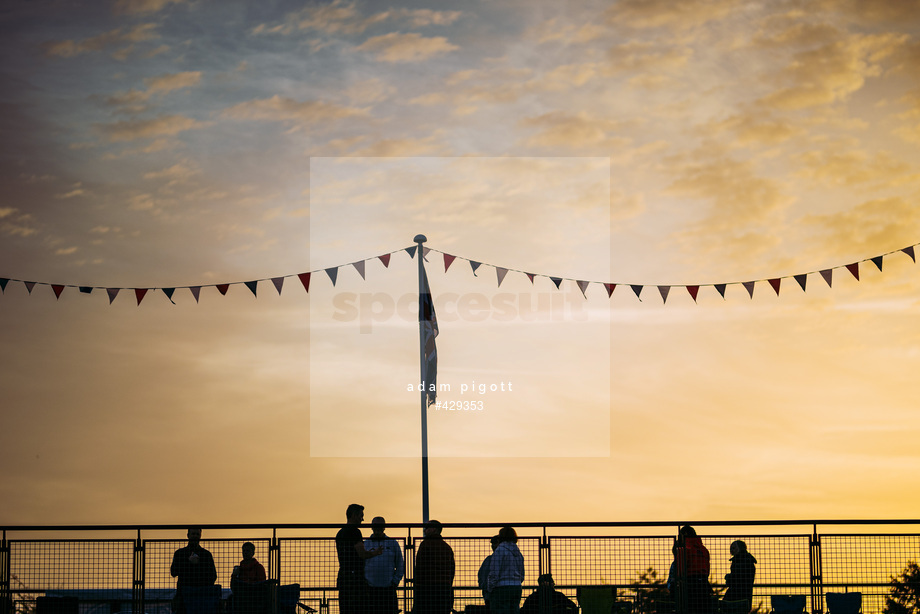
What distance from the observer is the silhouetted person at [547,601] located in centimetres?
1187

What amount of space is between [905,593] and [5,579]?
38.2ft

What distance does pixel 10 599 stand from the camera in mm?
12219

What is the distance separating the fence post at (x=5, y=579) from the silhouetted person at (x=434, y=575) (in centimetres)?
519

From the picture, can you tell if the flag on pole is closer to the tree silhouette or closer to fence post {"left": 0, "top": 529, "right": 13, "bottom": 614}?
fence post {"left": 0, "top": 529, "right": 13, "bottom": 614}

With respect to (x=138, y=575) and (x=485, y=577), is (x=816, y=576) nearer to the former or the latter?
(x=485, y=577)

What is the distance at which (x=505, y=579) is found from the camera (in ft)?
38.0

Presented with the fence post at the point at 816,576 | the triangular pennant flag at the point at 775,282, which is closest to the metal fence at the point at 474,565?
the fence post at the point at 816,576

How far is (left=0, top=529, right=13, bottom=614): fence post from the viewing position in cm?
1219

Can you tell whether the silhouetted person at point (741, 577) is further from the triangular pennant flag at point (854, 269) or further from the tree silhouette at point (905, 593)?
the triangular pennant flag at point (854, 269)

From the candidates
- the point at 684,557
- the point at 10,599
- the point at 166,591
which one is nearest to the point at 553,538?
the point at 684,557

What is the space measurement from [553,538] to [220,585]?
421 cm

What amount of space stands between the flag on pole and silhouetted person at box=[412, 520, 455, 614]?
25.7 ft

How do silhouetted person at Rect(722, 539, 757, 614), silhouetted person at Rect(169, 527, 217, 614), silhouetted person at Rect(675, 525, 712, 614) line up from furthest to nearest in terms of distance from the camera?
silhouetted person at Rect(675, 525, 712, 614)
silhouetted person at Rect(169, 527, 217, 614)
silhouetted person at Rect(722, 539, 757, 614)

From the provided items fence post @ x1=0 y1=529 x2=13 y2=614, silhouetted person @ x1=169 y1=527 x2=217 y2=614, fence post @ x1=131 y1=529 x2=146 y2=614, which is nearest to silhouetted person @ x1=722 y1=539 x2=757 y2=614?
silhouetted person @ x1=169 y1=527 x2=217 y2=614
